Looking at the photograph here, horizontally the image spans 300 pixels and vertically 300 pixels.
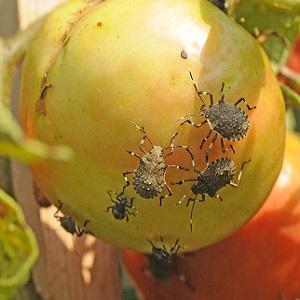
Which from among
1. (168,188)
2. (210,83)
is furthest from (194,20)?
(168,188)

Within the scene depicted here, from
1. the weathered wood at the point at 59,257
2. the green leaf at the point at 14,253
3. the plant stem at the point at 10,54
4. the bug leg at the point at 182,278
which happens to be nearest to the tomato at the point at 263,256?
the bug leg at the point at 182,278

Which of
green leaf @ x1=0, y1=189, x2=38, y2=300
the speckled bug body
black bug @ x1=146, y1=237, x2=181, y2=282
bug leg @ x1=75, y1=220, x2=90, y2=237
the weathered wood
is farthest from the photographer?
the weathered wood

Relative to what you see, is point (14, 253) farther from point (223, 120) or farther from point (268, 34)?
point (268, 34)

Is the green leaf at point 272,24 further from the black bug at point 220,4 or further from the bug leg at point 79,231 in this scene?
the bug leg at point 79,231

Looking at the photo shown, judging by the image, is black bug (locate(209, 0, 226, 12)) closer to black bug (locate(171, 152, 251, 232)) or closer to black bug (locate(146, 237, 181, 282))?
black bug (locate(171, 152, 251, 232))

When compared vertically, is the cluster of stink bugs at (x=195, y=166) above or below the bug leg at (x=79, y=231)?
above

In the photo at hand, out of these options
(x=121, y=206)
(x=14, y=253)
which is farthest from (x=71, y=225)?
(x=14, y=253)

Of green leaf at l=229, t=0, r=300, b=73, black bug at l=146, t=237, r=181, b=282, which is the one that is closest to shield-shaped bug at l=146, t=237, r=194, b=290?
black bug at l=146, t=237, r=181, b=282
